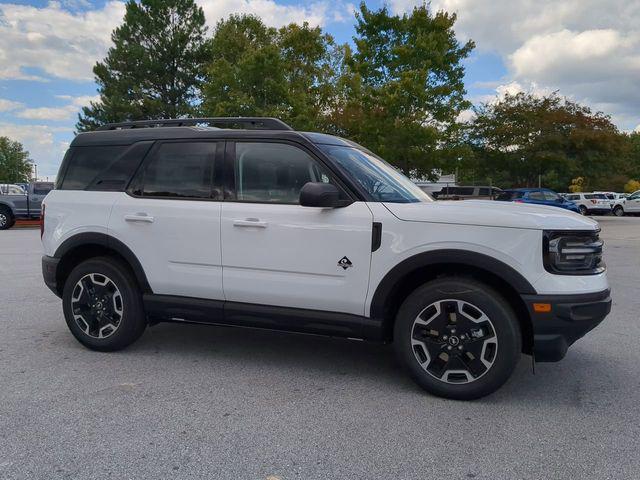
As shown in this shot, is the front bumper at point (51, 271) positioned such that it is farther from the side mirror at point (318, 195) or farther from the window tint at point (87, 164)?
the side mirror at point (318, 195)

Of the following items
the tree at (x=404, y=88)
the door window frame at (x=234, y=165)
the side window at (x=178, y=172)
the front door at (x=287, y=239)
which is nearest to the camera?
the front door at (x=287, y=239)

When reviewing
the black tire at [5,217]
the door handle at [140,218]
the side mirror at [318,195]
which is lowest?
the black tire at [5,217]

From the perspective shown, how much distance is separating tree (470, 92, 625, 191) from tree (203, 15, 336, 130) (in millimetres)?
13360

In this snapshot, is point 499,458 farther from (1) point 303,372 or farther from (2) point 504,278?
(1) point 303,372

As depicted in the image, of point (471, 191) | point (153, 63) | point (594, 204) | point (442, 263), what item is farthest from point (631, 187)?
point (442, 263)

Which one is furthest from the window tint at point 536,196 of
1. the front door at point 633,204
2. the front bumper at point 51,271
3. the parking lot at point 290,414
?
the front bumper at point 51,271

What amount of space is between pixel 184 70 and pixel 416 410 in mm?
40385

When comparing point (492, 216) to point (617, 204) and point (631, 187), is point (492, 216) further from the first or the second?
point (631, 187)

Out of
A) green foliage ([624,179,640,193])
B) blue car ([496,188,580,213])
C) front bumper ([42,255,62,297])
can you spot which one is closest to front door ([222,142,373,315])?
front bumper ([42,255,62,297])

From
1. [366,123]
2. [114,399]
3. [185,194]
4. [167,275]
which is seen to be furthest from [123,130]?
[366,123]

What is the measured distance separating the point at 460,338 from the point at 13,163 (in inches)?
4488

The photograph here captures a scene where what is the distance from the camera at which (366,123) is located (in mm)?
24141

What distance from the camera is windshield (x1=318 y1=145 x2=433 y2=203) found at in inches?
159

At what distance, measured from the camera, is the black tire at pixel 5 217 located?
20.8 metres
